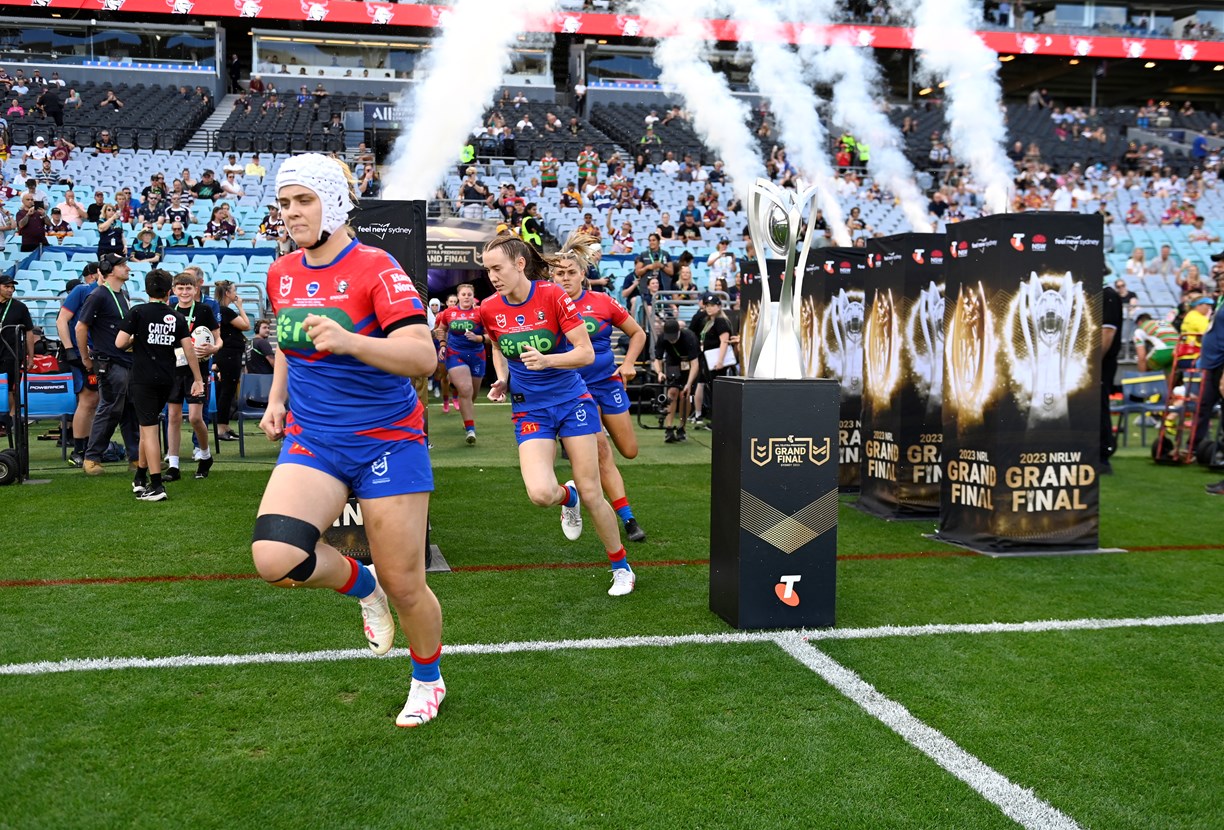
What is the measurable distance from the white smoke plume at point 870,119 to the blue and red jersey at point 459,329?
50.1ft

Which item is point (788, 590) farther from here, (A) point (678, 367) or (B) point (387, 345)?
(A) point (678, 367)

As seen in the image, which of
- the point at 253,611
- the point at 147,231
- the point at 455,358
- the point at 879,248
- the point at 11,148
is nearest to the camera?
the point at 253,611

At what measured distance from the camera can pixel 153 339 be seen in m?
9.01

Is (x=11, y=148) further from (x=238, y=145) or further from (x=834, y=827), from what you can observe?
(x=834, y=827)

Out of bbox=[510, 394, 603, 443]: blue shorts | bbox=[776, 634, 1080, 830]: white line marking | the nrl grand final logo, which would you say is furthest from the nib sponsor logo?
bbox=[510, 394, 603, 443]: blue shorts

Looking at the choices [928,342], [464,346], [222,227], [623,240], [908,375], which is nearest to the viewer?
[928,342]

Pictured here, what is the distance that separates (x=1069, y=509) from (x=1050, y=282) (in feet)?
5.19

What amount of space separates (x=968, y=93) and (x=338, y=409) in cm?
3033

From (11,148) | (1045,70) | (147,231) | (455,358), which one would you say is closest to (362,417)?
(455,358)

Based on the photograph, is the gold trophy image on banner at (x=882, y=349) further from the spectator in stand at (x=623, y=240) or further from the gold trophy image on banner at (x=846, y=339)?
the spectator in stand at (x=623, y=240)

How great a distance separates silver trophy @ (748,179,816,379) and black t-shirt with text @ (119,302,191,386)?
18.3 feet

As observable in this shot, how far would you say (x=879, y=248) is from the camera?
8984 millimetres

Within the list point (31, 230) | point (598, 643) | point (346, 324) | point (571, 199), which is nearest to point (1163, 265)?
point (571, 199)

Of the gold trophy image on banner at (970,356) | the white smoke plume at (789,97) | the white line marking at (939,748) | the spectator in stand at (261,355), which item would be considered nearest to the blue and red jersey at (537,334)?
the white line marking at (939,748)
